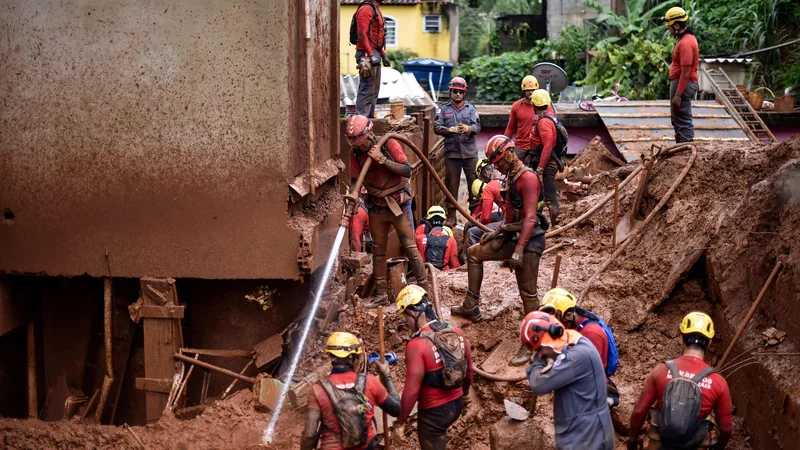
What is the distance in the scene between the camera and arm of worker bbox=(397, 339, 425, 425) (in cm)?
641

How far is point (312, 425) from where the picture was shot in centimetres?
608

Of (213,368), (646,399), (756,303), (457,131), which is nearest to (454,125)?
(457,131)

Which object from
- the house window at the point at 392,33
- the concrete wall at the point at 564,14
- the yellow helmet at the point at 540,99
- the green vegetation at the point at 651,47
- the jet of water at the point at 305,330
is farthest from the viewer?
the house window at the point at 392,33

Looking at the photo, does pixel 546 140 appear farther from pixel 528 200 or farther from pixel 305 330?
pixel 305 330

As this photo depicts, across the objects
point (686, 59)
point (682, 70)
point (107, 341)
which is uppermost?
point (686, 59)

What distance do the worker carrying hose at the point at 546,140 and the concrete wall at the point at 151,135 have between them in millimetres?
3900

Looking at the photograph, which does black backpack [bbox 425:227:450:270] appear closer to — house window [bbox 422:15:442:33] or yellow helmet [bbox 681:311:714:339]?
yellow helmet [bbox 681:311:714:339]

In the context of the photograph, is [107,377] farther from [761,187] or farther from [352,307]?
[761,187]

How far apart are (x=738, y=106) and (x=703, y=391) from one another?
1226cm

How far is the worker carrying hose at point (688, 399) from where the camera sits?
6117 millimetres

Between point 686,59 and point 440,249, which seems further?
point 686,59

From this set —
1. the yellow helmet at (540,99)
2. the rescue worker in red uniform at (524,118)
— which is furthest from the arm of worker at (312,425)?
the rescue worker in red uniform at (524,118)

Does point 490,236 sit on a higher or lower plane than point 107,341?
higher

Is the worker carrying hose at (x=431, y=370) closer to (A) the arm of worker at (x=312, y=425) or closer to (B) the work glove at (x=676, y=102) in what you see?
(A) the arm of worker at (x=312, y=425)
